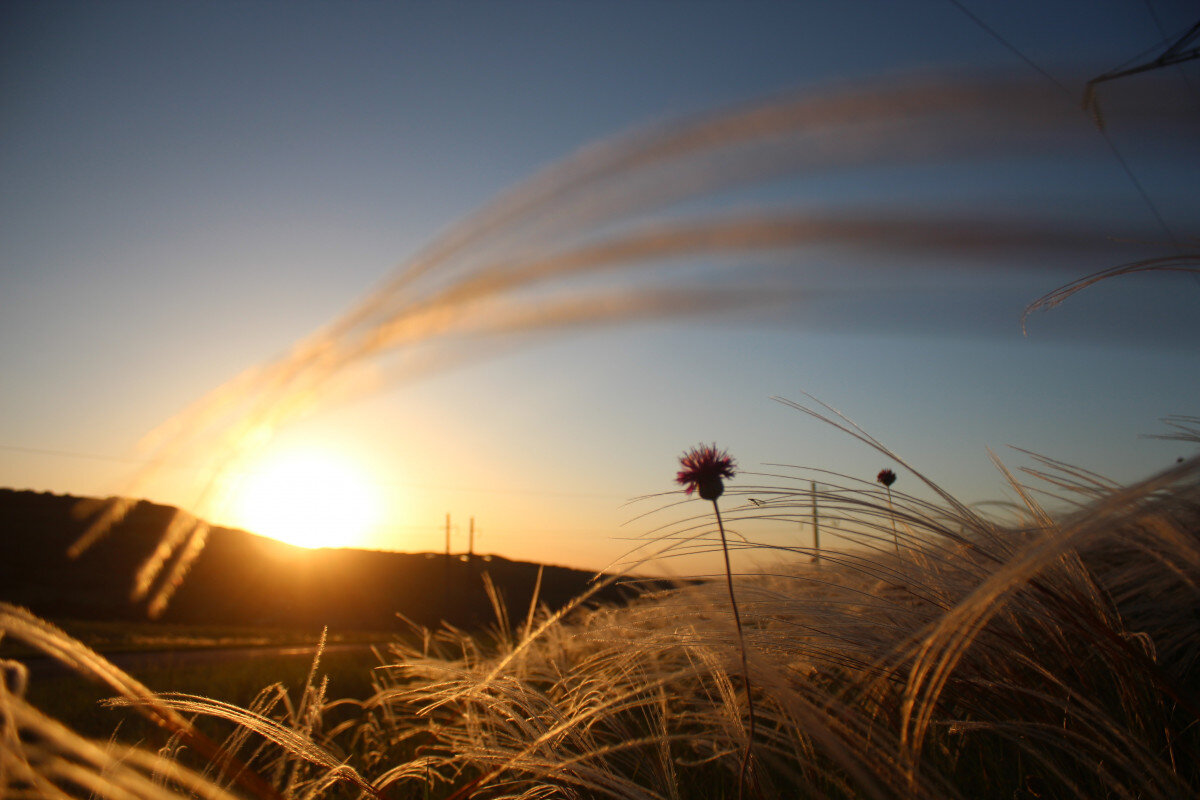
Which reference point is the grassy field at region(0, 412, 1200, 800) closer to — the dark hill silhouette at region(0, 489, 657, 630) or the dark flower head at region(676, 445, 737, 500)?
the dark flower head at region(676, 445, 737, 500)

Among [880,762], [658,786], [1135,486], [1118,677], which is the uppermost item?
[1135,486]

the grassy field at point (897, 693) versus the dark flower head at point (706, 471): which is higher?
the dark flower head at point (706, 471)

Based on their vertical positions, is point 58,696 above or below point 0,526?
below

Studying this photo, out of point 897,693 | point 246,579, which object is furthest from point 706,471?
point 246,579

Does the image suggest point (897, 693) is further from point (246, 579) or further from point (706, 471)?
point (246, 579)

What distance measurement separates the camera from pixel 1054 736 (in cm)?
110

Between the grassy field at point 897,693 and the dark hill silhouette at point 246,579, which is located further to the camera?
the dark hill silhouette at point 246,579

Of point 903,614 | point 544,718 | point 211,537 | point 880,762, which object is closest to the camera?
point 880,762

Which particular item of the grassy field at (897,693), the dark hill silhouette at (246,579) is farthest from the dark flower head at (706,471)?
the dark hill silhouette at (246,579)

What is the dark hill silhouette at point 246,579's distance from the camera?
2488cm

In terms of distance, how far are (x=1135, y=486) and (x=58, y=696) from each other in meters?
5.99

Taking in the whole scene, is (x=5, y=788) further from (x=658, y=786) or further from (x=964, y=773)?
(x=964, y=773)

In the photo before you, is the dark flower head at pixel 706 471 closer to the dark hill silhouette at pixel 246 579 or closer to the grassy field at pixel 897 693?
the grassy field at pixel 897 693

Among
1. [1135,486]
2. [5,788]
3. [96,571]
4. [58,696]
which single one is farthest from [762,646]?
[96,571]
